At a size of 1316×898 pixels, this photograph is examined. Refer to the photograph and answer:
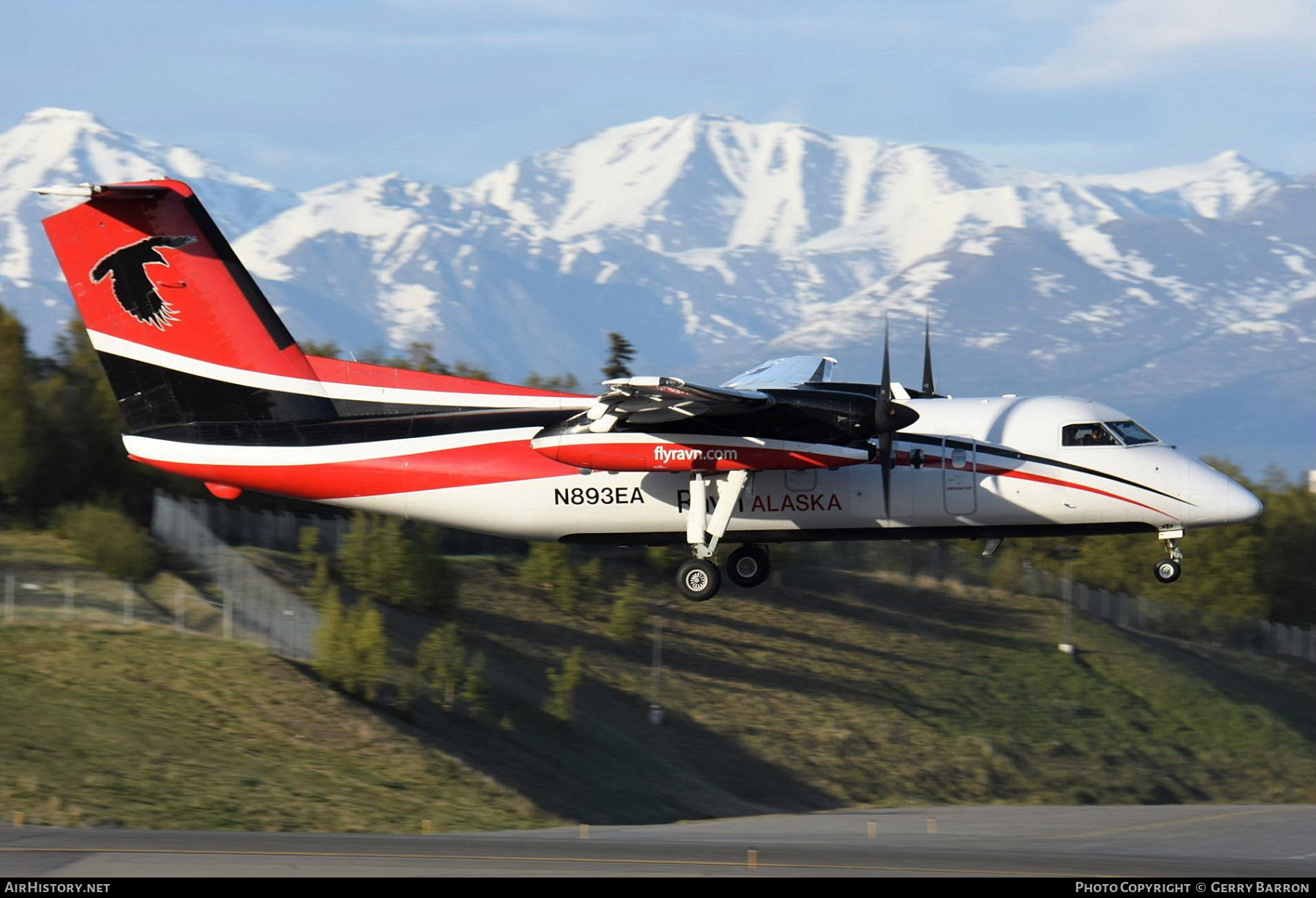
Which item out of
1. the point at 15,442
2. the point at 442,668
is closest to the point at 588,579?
the point at 442,668

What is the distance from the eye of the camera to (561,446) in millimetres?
21719

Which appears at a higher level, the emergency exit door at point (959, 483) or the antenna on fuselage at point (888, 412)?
the antenna on fuselage at point (888, 412)

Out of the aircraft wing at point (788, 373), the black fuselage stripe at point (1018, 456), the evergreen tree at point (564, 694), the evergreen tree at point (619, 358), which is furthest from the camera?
the evergreen tree at point (619, 358)

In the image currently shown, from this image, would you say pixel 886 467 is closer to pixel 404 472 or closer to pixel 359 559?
pixel 404 472

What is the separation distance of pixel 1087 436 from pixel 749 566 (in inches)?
217

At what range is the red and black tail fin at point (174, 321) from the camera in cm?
2348

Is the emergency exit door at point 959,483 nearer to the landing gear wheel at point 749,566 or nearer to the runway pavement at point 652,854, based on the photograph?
the landing gear wheel at point 749,566

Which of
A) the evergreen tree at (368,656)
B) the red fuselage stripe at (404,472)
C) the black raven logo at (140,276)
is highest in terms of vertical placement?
the black raven logo at (140,276)

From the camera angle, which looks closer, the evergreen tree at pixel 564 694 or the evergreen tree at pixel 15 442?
the evergreen tree at pixel 564 694

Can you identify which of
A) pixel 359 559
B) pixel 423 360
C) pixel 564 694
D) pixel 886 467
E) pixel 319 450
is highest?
pixel 423 360

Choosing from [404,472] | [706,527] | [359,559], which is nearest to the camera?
[706,527]

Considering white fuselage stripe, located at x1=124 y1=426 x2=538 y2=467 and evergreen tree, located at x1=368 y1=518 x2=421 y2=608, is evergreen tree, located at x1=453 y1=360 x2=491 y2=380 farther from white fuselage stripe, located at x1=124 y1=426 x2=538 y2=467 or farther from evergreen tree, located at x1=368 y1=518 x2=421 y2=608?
→ white fuselage stripe, located at x1=124 y1=426 x2=538 y2=467


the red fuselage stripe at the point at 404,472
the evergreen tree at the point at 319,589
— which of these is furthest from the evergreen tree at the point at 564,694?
the red fuselage stripe at the point at 404,472

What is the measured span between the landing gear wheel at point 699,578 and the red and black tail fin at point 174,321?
6.14 metres
